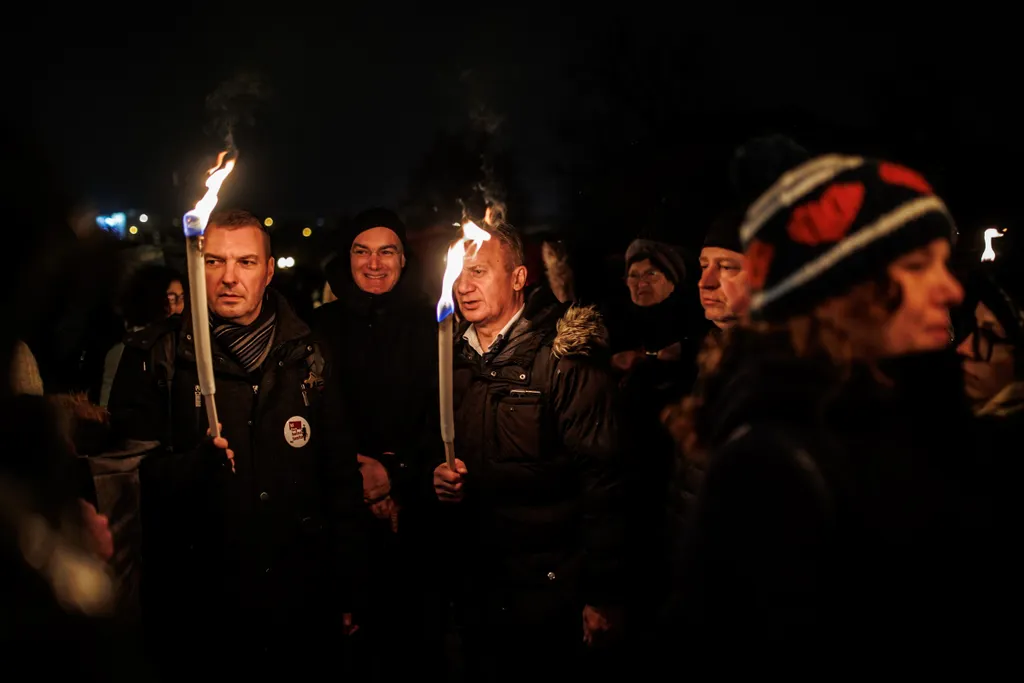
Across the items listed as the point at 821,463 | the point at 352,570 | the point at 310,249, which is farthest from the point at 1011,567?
the point at 310,249

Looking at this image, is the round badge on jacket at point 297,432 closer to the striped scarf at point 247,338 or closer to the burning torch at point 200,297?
the striped scarf at point 247,338

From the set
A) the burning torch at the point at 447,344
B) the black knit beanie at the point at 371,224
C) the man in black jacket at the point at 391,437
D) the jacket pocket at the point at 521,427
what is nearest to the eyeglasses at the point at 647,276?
the man in black jacket at the point at 391,437

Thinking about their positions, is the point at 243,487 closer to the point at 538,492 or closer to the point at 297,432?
the point at 297,432

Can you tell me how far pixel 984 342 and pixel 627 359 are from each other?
2300 mm

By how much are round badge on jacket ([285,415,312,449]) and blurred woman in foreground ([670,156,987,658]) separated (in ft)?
7.93

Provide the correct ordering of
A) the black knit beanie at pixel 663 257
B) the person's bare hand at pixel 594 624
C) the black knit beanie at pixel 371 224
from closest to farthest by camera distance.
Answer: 1. the person's bare hand at pixel 594 624
2. the black knit beanie at pixel 371 224
3. the black knit beanie at pixel 663 257

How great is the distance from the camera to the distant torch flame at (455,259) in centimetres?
326

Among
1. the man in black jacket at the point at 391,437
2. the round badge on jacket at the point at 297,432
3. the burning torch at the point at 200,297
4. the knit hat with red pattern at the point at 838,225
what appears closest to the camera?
the knit hat with red pattern at the point at 838,225

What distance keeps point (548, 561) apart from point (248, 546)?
4.64 feet

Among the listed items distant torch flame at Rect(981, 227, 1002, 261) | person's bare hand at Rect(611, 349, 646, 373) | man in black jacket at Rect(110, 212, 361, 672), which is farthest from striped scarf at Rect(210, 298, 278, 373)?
distant torch flame at Rect(981, 227, 1002, 261)

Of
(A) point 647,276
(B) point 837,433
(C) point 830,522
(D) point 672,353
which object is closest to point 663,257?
(A) point 647,276

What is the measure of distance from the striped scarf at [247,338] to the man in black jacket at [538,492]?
1.06 metres

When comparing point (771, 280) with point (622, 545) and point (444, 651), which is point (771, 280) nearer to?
point (622, 545)

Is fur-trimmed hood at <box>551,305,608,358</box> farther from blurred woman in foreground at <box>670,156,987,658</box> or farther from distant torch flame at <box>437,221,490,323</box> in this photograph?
blurred woman in foreground at <box>670,156,987,658</box>
